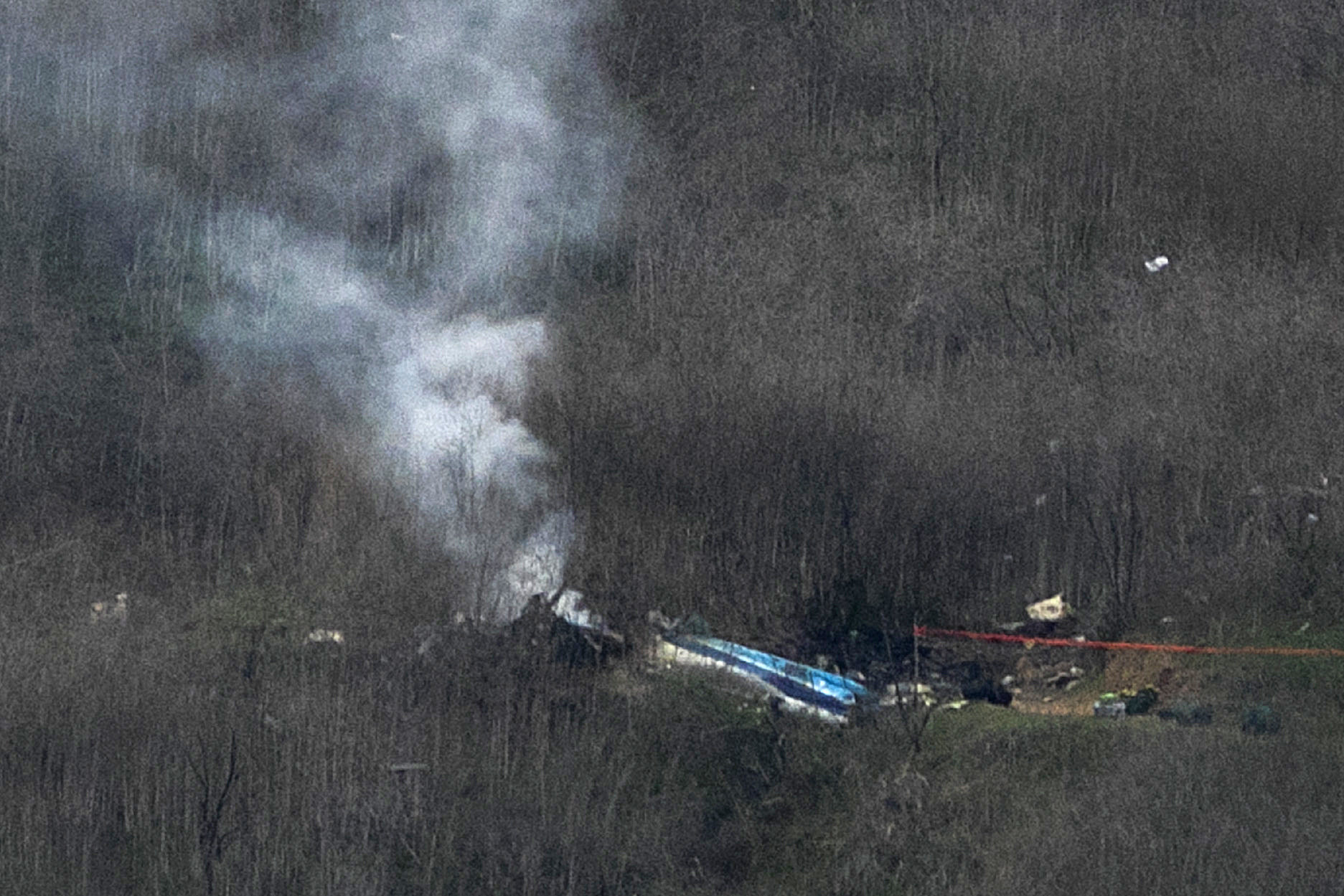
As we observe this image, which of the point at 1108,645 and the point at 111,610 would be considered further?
the point at 111,610

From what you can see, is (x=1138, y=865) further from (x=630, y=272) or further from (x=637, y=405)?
(x=630, y=272)

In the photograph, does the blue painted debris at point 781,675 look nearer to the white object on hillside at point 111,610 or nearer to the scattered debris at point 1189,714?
the scattered debris at point 1189,714

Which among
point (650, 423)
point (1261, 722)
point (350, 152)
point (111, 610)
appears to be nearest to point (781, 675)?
point (1261, 722)

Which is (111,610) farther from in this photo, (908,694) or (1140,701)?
(1140,701)

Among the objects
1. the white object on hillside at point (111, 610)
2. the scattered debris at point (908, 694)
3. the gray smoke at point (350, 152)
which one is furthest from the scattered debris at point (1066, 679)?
the white object on hillside at point (111, 610)

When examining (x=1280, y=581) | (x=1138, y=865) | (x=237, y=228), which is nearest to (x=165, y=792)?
(x=1138, y=865)

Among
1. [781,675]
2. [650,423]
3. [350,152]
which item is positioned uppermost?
[350,152]
